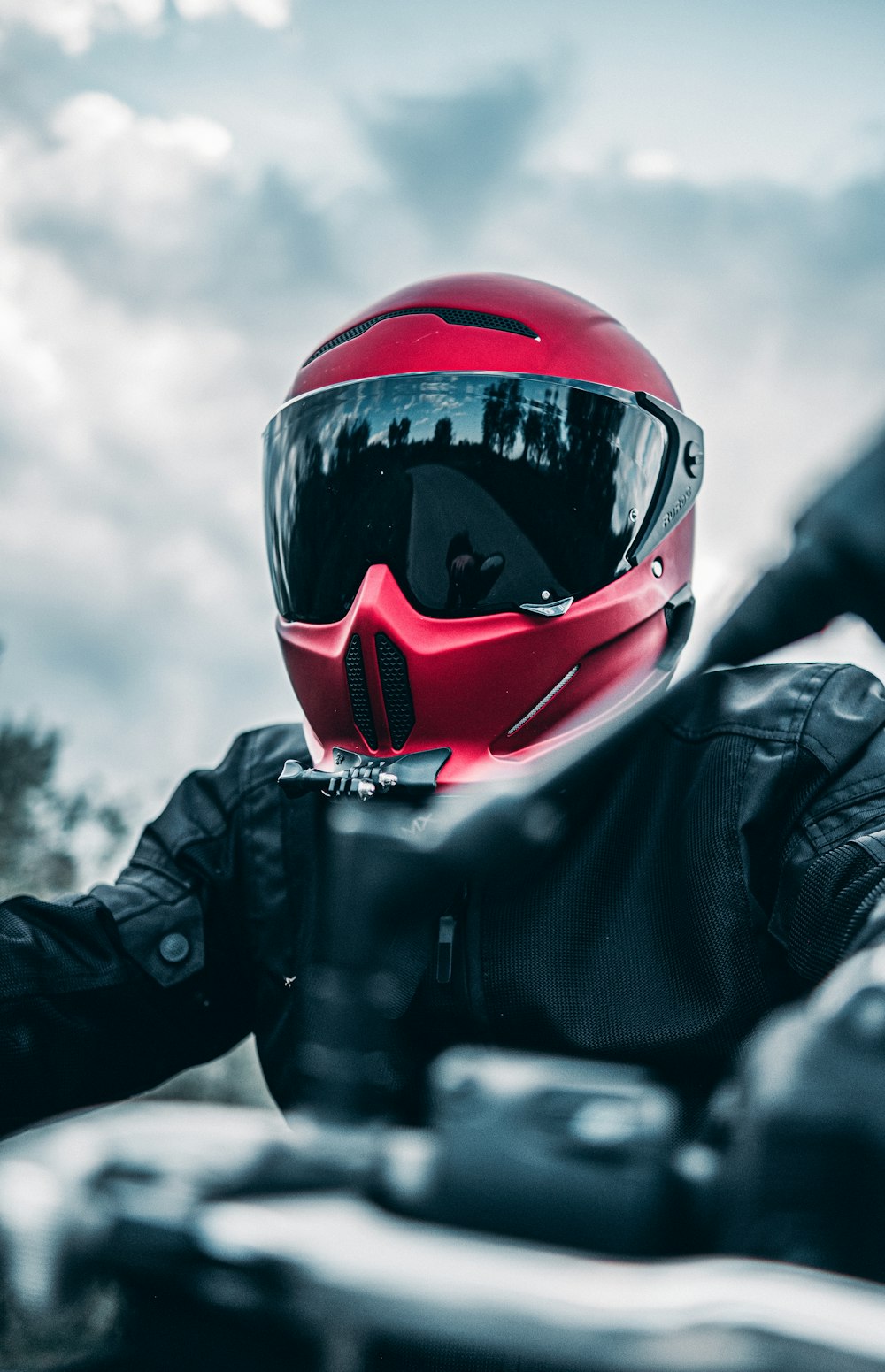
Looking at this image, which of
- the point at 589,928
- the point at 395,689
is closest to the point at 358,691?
the point at 395,689

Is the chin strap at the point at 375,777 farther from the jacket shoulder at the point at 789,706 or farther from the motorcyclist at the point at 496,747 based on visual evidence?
the jacket shoulder at the point at 789,706

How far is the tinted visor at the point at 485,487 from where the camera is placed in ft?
3.02

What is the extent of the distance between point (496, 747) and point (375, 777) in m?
0.11

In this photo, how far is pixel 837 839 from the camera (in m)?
0.75

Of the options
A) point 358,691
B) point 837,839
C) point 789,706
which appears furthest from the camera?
point 358,691

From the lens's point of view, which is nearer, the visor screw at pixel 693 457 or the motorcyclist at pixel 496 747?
the motorcyclist at pixel 496 747

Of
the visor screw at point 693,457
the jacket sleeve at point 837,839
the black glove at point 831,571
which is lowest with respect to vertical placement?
the jacket sleeve at point 837,839

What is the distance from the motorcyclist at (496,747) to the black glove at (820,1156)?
327 mm

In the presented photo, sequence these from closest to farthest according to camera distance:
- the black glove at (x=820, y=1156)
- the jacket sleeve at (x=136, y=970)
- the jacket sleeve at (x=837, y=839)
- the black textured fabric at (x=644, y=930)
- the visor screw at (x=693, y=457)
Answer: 1. the black glove at (x=820, y=1156)
2. the jacket sleeve at (x=837, y=839)
3. the black textured fabric at (x=644, y=930)
4. the jacket sleeve at (x=136, y=970)
5. the visor screw at (x=693, y=457)

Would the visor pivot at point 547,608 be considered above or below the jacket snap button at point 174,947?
above

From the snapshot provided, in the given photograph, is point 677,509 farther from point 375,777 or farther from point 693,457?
point 375,777

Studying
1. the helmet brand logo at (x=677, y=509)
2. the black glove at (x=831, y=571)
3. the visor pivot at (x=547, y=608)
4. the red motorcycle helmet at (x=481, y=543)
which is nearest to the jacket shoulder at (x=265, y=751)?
the red motorcycle helmet at (x=481, y=543)

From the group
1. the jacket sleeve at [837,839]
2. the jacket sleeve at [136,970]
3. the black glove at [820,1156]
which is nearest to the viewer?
the black glove at [820,1156]

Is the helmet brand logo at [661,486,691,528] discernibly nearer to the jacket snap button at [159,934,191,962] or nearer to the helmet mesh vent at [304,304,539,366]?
the helmet mesh vent at [304,304,539,366]
